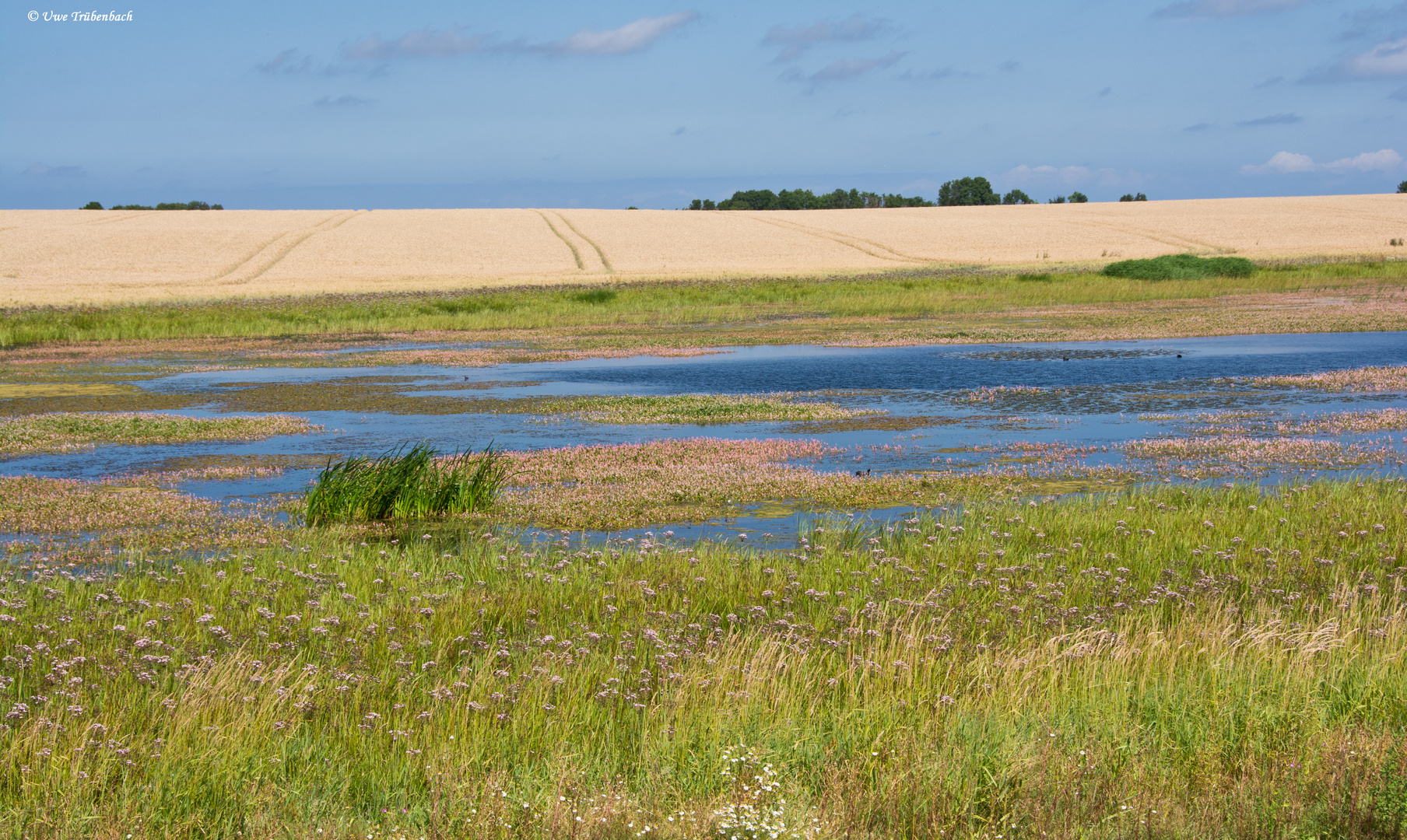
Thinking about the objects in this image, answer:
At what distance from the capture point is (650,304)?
57.8 meters

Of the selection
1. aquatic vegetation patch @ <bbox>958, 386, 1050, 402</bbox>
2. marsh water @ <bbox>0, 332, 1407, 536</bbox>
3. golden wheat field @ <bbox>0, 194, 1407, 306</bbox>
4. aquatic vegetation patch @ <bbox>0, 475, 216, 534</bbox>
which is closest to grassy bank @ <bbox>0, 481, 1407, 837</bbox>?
aquatic vegetation patch @ <bbox>0, 475, 216, 534</bbox>

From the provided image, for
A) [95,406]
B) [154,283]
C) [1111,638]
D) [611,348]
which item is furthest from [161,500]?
[154,283]

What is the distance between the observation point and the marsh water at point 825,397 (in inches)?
755

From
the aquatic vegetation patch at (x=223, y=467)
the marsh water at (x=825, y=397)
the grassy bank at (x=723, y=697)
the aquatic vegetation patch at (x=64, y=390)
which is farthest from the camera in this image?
the aquatic vegetation patch at (x=64, y=390)

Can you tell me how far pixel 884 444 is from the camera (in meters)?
19.4

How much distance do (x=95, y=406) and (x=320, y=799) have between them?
25.0 meters

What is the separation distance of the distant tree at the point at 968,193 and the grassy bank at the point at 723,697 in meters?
182

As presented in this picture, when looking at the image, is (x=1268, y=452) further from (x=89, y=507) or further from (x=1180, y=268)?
(x=1180, y=268)

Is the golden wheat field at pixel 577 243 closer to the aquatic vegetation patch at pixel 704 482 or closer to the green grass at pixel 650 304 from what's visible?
the green grass at pixel 650 304

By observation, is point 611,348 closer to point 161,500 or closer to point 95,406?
point 95,406

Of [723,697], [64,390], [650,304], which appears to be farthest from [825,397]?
[650,304]

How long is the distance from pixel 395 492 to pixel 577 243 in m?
82.8

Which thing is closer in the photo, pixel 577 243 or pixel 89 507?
pixel 89 507

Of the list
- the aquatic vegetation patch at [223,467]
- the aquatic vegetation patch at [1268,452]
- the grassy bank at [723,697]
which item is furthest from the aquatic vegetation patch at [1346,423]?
the aquatic vegetation patch at [223,467]
